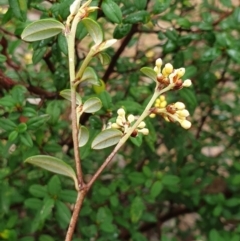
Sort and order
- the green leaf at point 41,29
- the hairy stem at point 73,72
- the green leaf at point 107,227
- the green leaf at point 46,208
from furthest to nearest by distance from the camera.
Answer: the green leaf at point 107,227 → the green leaf at point 46,208 → the green leaf at point 41,29 → the hairy stem at point 73,72

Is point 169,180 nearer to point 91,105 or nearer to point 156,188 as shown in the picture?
point 156,188

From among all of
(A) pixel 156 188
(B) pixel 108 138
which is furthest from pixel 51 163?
(A) pixel 156 188

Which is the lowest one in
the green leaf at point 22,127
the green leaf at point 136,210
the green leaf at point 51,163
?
the green leaf at point 136,210

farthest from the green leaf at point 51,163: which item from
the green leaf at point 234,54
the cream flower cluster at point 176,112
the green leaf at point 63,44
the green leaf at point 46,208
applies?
the green leaf at point 234,54

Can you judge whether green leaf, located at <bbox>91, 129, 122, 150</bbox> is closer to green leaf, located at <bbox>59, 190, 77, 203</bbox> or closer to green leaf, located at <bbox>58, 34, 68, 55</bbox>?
green leaf, located at <bbox>58, 34, 68, 55</bbox>

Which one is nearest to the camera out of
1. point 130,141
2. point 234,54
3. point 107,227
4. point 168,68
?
point 168,68

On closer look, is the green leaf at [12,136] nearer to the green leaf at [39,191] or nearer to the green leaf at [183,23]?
the green leaf at [39,191]
